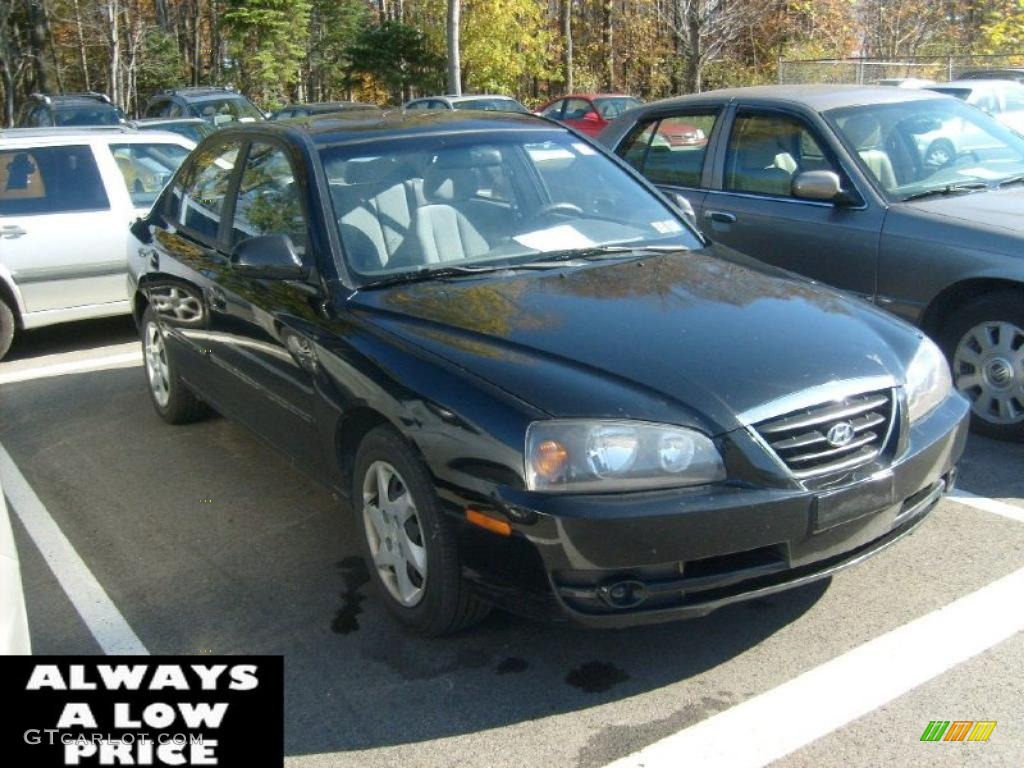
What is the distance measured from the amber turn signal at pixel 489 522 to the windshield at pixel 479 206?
4.10 ft

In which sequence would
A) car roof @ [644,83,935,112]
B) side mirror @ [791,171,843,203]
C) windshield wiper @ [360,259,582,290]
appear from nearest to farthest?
windshield wiper @ [360,259,582,290] → side mirror @ [791,171,843,203] → car roof @ [644,83,935,112]

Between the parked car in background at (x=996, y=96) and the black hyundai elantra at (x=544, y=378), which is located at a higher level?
the parked car in background at (x=996, y=96)

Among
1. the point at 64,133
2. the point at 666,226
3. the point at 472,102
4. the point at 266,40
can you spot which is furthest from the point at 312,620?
the point at 266,40

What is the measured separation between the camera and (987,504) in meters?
4.80

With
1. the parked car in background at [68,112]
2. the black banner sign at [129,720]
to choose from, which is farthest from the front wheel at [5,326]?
the parked car in background at [68,112]

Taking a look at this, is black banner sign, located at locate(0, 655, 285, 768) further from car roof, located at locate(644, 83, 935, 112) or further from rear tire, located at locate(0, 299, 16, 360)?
rear tire, located at locate(0, 299, 16, 360)

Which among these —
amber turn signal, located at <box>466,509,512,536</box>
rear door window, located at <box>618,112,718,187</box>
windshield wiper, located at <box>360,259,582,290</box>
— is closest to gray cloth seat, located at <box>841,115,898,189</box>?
rear door window, located at <box>618,112,718,187</box>

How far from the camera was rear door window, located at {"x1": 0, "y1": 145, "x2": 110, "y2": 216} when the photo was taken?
808 centimetres

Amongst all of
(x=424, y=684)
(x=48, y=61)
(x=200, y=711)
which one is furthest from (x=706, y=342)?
(x=48, y=61)

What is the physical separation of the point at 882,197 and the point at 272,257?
3.36 meters

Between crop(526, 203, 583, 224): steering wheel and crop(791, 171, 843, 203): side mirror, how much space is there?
1.74 meters

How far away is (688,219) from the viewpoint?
5145mm

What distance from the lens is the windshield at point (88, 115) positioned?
69.8 feet

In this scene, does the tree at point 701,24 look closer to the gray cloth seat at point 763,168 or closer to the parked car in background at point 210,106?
the parked car in background at point 210,106
